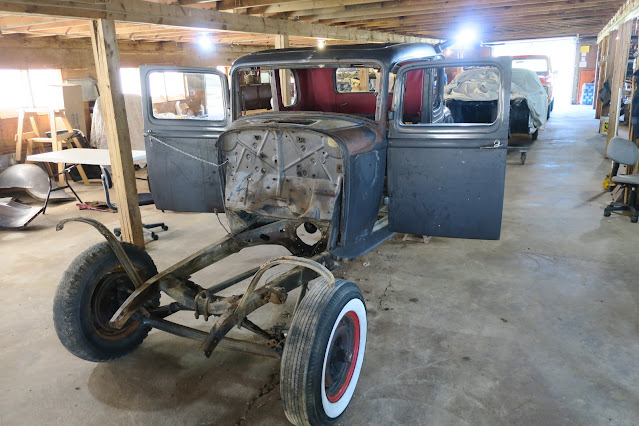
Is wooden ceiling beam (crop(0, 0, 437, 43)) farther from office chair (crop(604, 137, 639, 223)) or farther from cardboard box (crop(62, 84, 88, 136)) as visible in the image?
office chair (crop(604, 137, 639, 223))

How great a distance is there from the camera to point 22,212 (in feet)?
20.2

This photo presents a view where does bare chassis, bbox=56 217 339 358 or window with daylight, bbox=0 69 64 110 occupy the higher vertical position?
window with daylight, bbox=0 69 64 110

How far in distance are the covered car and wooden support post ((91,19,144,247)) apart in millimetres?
6872

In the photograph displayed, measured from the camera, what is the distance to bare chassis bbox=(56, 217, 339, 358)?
2.48 metres

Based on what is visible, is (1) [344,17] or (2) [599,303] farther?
(1) [344,17]

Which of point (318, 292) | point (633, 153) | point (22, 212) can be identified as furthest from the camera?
point (22, 212)

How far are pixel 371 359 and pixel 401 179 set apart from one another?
1.30m

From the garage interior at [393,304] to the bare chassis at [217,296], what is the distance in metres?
0.35

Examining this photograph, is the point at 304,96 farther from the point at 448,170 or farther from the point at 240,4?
the point at 448,170

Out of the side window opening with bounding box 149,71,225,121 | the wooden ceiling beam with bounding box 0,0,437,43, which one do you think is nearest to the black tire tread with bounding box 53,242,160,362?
the wooden ceiling beam with bounding box 0,0,437,43

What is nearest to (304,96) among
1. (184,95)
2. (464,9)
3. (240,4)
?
(240,4)

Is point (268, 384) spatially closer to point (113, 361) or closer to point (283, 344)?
point (283, 344)

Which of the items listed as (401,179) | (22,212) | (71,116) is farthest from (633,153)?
(71,116)

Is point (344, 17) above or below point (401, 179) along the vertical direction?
above
